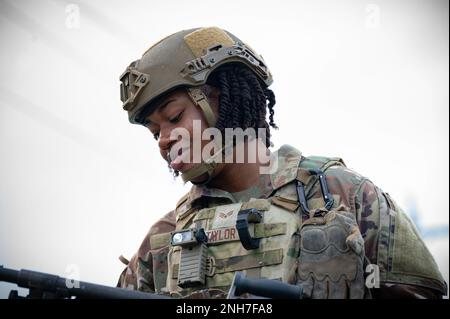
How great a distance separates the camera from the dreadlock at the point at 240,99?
862cm

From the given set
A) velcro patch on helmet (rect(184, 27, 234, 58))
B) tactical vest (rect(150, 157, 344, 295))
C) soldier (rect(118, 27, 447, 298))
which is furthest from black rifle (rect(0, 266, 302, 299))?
velcro patch on helmet (rect(184, 27, 234, 58))

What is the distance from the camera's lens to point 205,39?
8.86 metres

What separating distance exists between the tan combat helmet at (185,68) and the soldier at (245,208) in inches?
0.5

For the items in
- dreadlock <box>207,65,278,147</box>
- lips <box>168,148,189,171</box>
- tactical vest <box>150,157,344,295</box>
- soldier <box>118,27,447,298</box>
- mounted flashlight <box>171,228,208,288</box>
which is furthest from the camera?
dreadlock <box>207,65,278,147</box>

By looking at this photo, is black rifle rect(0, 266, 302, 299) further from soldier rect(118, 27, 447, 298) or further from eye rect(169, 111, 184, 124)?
eye rect(169, 111, 184, 124)

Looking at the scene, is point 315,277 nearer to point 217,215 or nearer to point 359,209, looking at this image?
point 359,209

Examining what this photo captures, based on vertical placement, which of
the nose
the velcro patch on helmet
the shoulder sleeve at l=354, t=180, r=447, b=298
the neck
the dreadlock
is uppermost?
the velcro patch on helmet

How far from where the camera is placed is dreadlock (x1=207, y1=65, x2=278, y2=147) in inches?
340

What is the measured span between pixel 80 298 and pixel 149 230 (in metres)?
2.63

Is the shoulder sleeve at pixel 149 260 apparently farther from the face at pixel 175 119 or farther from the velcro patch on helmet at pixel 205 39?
the velcro patch on helmet at pixel 205 39

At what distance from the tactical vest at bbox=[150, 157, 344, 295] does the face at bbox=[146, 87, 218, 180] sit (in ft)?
1.83

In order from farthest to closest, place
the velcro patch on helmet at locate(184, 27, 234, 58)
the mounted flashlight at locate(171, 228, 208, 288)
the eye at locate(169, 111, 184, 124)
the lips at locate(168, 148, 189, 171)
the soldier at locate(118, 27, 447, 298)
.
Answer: the velcro patch on helmet at locate(184, 27, 234, 58) → the eye at locate(169, 111, 184, 124) → the lips at locate(168, 148, 189, 171) → the mounted flashlight at locate(171, 228, 208, 288) → the soldier at locate(118, 27, 447, 298)

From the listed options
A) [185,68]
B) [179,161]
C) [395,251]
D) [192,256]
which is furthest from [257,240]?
[185,68]
